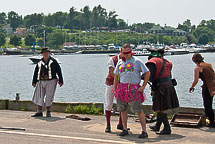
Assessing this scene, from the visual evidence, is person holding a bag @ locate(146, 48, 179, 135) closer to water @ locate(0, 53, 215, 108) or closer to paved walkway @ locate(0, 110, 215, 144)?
paved walkway @ locate(0, 110, 215, 144)

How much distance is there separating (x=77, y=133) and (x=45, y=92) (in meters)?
3.08

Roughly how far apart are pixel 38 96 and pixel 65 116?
2.98ft

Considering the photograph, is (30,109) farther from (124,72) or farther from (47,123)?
(124,72)

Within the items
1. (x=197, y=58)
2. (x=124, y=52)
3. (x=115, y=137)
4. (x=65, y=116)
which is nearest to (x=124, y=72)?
(x=124, y=52)

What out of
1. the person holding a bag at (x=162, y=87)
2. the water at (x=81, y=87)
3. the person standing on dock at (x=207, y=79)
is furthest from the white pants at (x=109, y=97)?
the water at (x=81, y=87)

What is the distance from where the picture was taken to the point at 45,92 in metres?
12.9

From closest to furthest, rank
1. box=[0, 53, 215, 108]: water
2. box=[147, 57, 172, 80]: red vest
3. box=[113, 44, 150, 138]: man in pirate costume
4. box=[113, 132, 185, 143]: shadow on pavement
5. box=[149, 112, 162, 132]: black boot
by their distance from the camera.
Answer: box=[113, 132, 185, 143]: shadow on pavement < box=[113, 44, 150, 138]: man in pirate costume < box=[147, 57, 172, 80]: red vest < box=[149, 112, 162, 132]: black boot < box=[0, 53, 215, 108]: water

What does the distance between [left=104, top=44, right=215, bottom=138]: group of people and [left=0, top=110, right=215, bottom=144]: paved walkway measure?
292mm

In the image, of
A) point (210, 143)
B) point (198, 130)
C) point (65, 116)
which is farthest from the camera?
point (65, 116)

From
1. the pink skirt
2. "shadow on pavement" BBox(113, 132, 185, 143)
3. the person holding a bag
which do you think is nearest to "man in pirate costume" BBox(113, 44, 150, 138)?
the pink skirt

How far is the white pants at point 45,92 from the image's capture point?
12.7 meters

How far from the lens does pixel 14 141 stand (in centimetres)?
917

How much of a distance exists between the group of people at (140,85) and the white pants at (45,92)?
8.35ft

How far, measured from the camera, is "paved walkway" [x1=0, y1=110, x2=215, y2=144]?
9.27m
